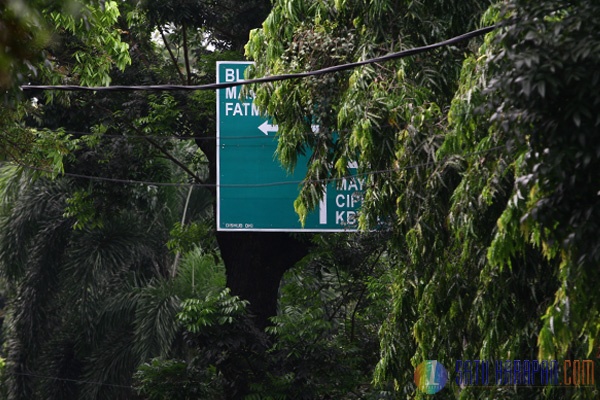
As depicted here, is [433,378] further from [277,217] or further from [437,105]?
[277,217]

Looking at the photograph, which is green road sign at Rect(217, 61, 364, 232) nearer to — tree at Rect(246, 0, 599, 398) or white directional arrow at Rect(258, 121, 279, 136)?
white directional arrow at Rect(258, 121, 279, 136)

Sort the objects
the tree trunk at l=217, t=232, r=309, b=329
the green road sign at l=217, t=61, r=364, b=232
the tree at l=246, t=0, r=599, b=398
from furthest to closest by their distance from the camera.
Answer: the tree trunk at l=217, t=232, r=309, b=329, the green road sign at l=217, t=61, r=364, b=232, the tree at l=246, t=0, r=599, b=398

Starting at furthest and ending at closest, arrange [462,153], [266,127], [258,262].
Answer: [258,262]
[266,127]
[462,153]

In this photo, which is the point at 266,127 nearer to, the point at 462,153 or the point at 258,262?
the point at 462,153

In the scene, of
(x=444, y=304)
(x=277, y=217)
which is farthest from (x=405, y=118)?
(x=277, y=217)

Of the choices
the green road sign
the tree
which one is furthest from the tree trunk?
the tree

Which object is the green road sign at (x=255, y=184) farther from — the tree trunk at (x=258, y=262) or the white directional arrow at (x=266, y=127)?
the tree trunk at (x=258, y=262)

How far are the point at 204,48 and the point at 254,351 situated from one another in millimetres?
6235

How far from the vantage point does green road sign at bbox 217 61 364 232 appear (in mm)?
11898

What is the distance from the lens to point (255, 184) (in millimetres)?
11984

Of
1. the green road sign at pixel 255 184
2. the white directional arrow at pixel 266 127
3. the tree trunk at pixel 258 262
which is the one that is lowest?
the tree trunk at pixel 258 262

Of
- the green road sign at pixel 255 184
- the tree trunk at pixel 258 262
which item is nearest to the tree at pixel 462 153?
the green road sign at pixel 255 184

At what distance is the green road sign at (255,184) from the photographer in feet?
39.0

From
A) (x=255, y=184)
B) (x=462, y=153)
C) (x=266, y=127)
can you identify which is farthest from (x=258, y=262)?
(x=462, y=153)
